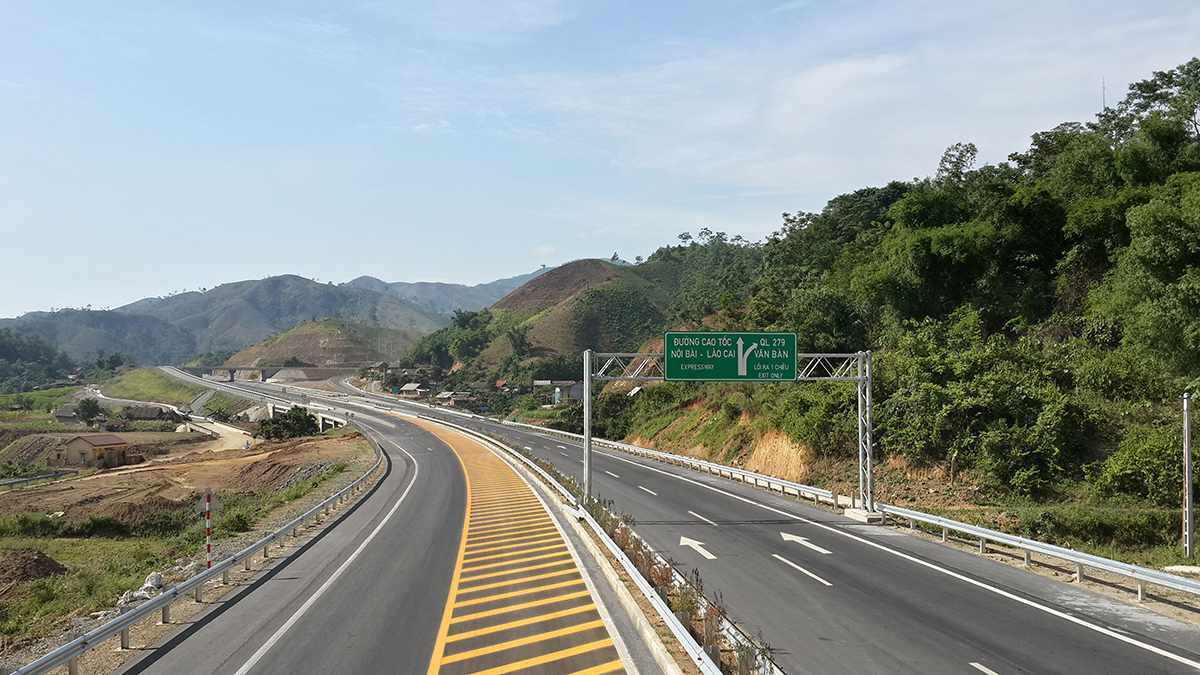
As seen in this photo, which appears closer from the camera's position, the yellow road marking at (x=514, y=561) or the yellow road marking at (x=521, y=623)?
the yellow road marking at (x=521, y=623)

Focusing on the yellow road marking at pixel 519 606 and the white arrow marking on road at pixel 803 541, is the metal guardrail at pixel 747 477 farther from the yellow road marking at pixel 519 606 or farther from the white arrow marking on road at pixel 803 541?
the yellow road marking at pixel 519 606

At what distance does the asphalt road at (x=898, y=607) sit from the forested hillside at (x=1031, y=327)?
27.5 feet

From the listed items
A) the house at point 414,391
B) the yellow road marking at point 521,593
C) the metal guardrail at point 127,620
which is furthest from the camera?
the house at point 414,391

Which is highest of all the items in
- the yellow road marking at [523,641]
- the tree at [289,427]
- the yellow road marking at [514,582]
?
the yellow road marking at [523,641]

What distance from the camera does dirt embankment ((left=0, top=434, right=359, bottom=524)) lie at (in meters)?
45.0

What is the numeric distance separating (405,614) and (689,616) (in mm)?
5525

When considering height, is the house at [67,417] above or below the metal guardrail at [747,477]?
below

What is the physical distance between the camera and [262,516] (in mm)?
29906

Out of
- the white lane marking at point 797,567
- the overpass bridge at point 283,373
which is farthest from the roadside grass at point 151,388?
the white lane marking at point 797,567

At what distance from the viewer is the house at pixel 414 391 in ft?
455

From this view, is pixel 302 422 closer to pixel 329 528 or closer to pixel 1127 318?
pixel 329 528

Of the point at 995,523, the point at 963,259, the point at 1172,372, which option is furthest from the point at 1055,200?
the point at 995,523

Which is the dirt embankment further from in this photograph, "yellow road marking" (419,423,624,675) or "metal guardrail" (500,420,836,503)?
"yellow road marking" (419,423,624,675)

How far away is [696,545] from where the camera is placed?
21.3m
